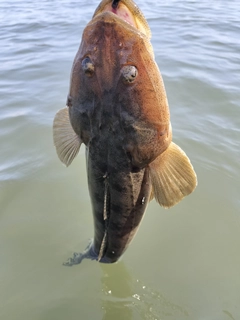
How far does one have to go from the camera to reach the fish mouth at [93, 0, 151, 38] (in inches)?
74.6

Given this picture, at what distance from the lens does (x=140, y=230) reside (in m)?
3.63

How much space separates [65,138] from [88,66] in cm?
63

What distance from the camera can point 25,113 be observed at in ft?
18.1

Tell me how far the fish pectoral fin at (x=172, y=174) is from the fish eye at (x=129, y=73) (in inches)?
21.6

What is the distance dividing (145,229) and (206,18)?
29.0ft

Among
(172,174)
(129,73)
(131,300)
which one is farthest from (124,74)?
(131,300)

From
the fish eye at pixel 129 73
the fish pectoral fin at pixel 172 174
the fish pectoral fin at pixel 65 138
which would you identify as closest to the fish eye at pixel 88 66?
the fish eye at pixel 129 73

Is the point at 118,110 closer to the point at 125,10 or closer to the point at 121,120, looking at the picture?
the point at 121,120

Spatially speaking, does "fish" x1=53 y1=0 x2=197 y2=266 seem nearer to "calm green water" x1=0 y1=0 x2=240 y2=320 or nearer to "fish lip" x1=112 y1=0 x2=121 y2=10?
"fish lip" x1=112 y1=0 x2=121 y2=10

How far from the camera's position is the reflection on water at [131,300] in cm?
290

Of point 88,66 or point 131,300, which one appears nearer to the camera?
point 88,66

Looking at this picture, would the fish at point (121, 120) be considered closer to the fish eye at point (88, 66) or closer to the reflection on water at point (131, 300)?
the fish eye at point (88, 66)

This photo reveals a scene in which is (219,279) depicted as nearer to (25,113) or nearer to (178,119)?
(178,119)

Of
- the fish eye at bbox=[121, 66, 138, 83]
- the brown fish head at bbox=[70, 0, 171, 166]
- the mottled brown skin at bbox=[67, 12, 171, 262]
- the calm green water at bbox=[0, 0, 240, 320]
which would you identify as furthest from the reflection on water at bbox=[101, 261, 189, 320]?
the fish eye at bbox=[121, 66, 138, 83]
